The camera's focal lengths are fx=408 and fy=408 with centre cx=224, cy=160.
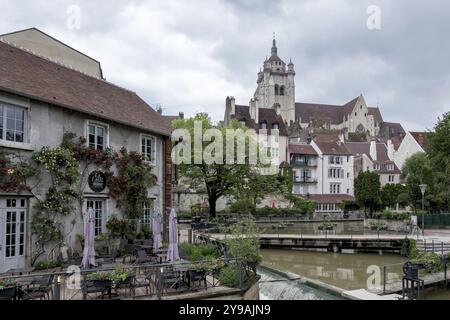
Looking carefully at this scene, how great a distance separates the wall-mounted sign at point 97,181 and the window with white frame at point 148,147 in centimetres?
305

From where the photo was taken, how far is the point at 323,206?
6188 cm

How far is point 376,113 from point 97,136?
116 m

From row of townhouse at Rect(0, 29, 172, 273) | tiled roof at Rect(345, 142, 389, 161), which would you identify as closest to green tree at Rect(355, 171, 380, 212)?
tiled roof at Rect(345, 142, 389, 161)

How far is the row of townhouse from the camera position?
14.0 meters

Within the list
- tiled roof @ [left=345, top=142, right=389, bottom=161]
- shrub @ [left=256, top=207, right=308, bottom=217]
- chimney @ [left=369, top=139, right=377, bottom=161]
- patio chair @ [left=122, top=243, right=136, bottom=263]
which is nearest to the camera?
patio chair @ [left=122, top=243, right=136, bottom=263]

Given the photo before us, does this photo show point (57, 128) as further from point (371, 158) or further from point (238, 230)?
point (371, 158)

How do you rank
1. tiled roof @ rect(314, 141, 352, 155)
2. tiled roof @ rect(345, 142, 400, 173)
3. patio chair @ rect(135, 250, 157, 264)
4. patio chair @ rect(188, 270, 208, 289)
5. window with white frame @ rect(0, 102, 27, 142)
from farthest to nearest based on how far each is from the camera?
1. tiled roof @ rect(345, 142, 400, 173)
2. tiled roof @ rect(314, 141, 352, 155)
3. window with white frame @ rect(0, 102, 27, 142)
4. patio chair @ rect(135, 250, 157, 264)
5. patio chair @ rect(188, 270, 208, 289)

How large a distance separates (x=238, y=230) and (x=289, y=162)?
49233 millimetres

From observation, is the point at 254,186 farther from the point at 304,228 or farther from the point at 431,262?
the point at 431,262

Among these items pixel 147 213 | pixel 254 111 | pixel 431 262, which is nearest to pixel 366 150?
pixel 254 111

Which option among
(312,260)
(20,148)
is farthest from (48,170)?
(312,260)

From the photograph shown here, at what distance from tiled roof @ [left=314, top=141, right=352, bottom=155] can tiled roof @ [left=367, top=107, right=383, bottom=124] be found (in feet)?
190

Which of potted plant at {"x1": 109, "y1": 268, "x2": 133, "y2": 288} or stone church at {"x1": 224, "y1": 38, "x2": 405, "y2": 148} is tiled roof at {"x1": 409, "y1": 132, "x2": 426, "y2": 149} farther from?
potted plant at {"x1": 109, "y1": 268, "x2": 133, "y2": 288}
